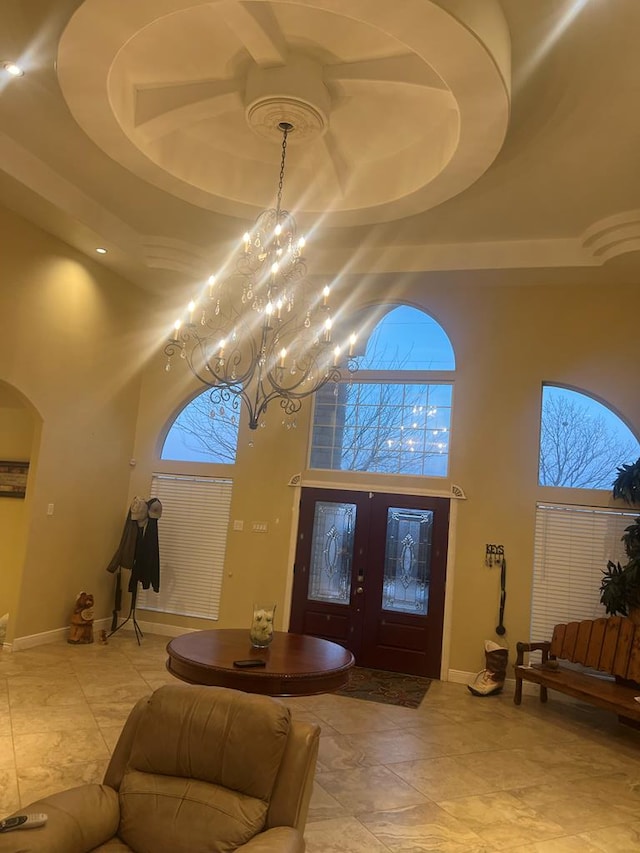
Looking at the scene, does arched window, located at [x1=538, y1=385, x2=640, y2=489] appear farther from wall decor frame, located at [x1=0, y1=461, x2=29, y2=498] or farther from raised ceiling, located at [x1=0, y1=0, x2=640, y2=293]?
wall decor frame, located at [x1=0, y1=461, x2=29, y2=498]

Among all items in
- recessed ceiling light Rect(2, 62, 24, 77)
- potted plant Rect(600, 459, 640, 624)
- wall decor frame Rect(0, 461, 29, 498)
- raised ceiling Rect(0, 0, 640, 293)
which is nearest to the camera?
raised ceiling Rect(0, 0, 640, 293)

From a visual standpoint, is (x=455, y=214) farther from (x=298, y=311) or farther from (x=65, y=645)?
(x=65, y=645)

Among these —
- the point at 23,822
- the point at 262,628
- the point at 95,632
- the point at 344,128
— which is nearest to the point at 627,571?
the point at 262,628

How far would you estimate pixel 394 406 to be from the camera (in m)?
6.82

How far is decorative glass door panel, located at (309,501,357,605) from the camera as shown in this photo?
260 inches

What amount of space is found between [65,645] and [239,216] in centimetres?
457

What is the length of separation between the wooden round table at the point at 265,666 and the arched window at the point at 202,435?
364 cm

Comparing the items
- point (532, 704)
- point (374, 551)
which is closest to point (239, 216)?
point (374, 551)

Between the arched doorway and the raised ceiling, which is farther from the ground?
the raised ceiling

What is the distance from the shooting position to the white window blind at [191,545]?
→ 23.2ft

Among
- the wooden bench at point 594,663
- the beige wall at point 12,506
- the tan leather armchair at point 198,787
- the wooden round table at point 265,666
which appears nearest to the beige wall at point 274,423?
the beige wall at point 12,506

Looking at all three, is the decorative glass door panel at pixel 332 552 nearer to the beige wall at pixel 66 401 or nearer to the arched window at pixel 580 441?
the arched window at pixel 580 441

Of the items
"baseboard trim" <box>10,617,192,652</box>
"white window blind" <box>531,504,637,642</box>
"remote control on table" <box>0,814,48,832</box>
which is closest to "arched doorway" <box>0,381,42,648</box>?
"baseboard trim" <box>10,617,192,652</box>

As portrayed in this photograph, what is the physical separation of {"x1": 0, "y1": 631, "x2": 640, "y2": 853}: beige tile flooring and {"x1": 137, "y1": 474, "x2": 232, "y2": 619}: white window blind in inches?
47.7
